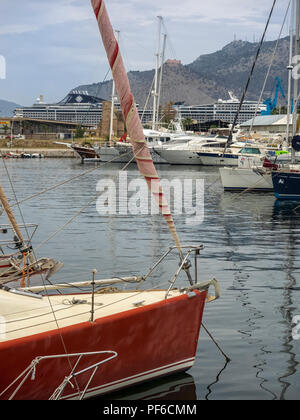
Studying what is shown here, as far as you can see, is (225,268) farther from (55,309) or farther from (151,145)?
(151,145)

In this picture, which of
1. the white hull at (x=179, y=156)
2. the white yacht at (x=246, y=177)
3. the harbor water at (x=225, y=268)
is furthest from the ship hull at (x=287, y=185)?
the white hull at (x=179, y=156)

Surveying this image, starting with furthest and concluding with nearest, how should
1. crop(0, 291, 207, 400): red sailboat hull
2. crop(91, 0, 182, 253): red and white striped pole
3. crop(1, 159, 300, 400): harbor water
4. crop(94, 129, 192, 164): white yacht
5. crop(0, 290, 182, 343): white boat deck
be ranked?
crop(94, 129, 192, 164): white yacht → crop(91, 0, 182, 253): red and white striped pole → crop(1, 159, 300, 400): harbor water → crop(0, 290, 182, 343): white boat deck → crop(0, 291, 207, 400): red sailboat hull

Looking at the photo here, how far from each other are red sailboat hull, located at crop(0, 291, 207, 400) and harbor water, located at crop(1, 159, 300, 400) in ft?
1.12

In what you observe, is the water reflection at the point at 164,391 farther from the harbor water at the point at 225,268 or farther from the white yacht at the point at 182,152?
the white yacht at the point at 182,152

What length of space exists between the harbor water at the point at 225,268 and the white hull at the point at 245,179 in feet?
9.13

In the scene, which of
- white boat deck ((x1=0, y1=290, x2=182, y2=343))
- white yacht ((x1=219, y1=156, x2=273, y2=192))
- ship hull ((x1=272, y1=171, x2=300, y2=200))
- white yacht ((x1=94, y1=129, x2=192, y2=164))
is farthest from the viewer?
white yacht ((x1=94, y1=129, x2=192, y2=164))

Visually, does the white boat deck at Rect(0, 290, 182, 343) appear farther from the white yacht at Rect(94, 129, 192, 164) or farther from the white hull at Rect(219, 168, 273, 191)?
the white yacht at Rect(94, 129, 192, 164)

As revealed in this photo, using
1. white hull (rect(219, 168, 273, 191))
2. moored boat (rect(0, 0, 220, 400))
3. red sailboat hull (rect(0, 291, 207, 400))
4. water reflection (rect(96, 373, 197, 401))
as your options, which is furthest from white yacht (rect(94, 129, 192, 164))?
water reflection (rect(96, 373, 197, 401))

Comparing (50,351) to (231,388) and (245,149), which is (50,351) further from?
(245,149)

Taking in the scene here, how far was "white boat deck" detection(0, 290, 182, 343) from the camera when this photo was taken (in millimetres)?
9109

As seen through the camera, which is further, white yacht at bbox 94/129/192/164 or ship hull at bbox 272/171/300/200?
white yacht at bbox 94/129/192/164

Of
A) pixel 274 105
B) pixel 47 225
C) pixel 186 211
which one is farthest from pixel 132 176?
pixel 274 105

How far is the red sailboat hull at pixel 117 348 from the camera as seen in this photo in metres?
8.70

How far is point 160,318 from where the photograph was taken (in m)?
10.1
